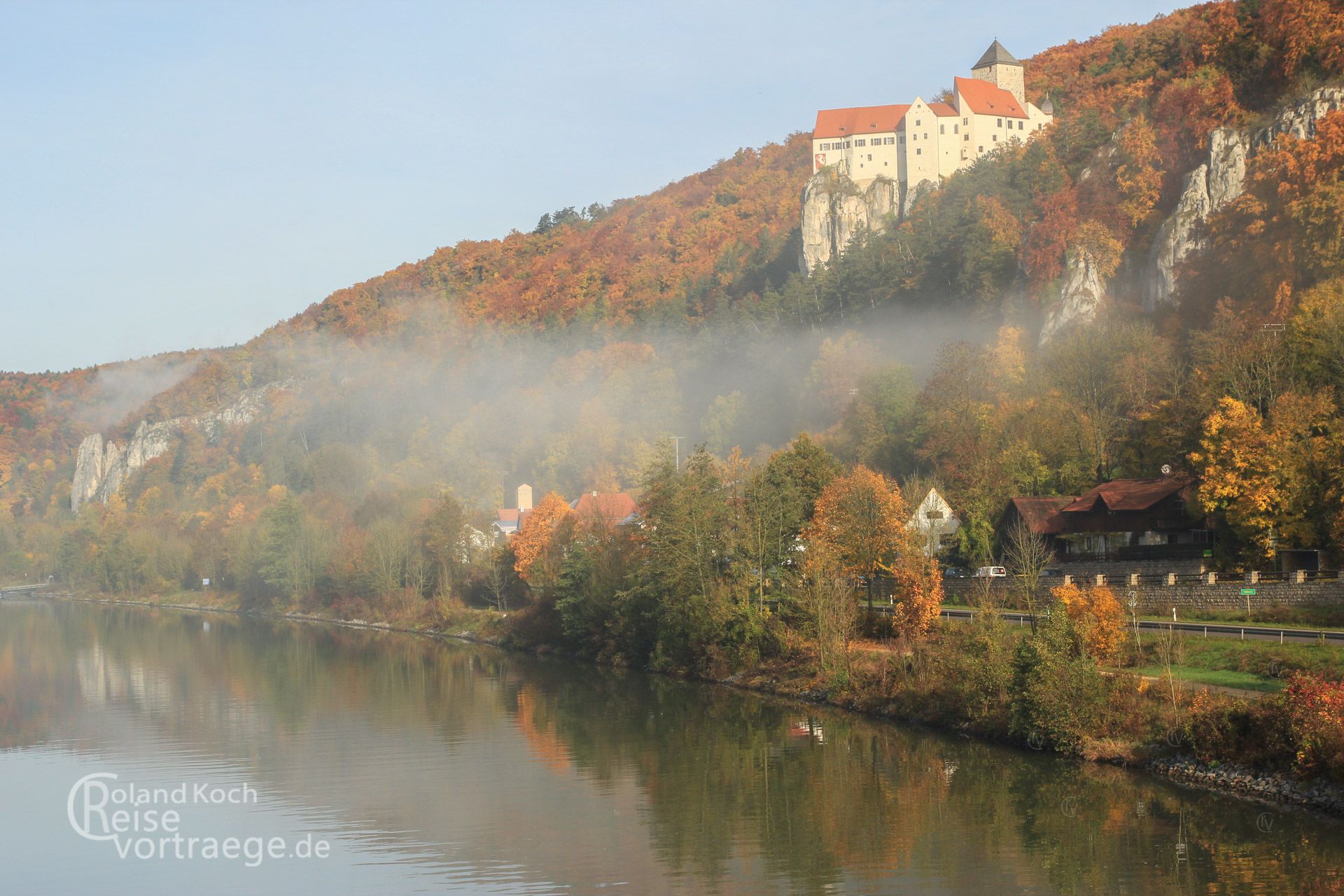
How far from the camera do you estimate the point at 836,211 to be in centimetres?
10112

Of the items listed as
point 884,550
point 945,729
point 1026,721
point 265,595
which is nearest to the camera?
point 1026,721

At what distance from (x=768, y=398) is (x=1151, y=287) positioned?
32.5 meters

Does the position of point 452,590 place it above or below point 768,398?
below

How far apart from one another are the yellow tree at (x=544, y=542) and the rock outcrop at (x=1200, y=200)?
104 ft

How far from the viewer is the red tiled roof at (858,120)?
103 metres

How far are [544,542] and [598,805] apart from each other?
35060 mm

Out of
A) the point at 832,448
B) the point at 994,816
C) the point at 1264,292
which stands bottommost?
the point at 994,816

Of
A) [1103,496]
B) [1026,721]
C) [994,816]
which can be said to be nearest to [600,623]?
[1103,496]

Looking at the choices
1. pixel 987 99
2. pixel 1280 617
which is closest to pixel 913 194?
pixel 987 99

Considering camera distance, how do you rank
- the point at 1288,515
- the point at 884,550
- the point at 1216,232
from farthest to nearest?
the point at 1216,232 < the point at 884,550 < the point at 1288,515

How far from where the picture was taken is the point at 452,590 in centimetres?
6856

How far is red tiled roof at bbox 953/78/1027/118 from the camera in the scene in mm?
98562

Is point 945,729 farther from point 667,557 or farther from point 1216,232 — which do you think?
point 1216,232

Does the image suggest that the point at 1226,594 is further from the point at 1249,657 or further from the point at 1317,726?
the point at 1317,726
